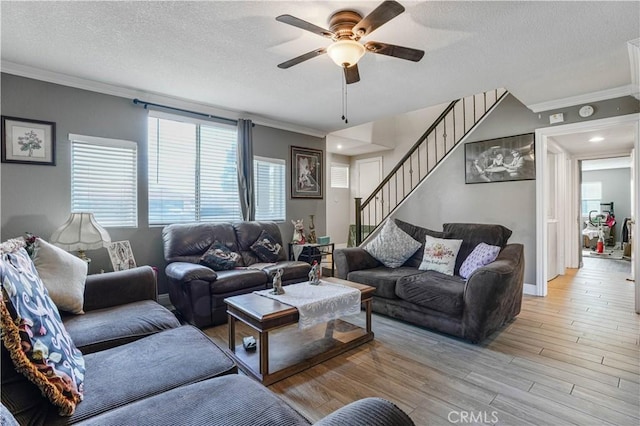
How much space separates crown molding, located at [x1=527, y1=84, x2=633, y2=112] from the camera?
11.5ft

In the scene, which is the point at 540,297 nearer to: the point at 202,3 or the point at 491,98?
the point at 491,98

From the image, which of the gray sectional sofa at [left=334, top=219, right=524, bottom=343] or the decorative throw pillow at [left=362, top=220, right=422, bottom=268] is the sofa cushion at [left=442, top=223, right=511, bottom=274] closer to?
the gray sectional sofa at [left=334, top=219, right=524, bottom=343]

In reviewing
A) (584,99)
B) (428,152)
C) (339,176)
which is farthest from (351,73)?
(339,176)

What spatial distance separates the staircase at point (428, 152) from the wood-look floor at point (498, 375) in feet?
9.75

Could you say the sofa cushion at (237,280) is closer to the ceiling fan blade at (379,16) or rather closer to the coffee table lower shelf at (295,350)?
the coffee table lower shelf at (295,350)

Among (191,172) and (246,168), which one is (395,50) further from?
(191,172)

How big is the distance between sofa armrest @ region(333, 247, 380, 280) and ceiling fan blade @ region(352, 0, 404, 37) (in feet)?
7.50

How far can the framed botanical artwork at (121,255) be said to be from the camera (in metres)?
3.21

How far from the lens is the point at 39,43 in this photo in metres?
2.50

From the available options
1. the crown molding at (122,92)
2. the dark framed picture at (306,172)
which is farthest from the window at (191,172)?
the dark framed picture at (306,172)

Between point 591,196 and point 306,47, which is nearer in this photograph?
point 306,47

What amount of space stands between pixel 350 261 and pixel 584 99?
3.47m

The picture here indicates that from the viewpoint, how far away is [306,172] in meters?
5.37

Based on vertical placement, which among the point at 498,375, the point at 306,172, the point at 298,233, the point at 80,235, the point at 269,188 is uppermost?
the point at 306,172
